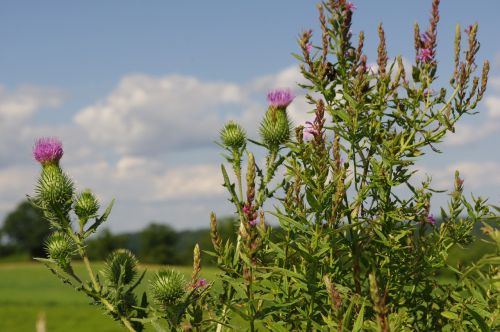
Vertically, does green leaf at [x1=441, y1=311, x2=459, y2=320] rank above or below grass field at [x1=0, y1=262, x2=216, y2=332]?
above

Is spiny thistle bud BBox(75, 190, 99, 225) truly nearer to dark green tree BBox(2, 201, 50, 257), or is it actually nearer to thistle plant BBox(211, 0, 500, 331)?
thistle plant BBox(211, 0, 500, 331)

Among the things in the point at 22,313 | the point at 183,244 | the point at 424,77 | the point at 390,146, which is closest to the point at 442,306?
the point at 390,146

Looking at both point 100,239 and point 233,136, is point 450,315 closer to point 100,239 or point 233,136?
point 233,136

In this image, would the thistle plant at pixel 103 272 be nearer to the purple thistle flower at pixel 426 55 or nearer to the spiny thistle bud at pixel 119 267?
the spiny thistle bud at pixel 119 267

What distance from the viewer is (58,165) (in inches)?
179

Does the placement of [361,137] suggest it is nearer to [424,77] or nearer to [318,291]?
[424,77]

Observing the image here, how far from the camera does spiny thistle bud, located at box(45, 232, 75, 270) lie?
3.66 meters

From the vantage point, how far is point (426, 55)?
145 inches

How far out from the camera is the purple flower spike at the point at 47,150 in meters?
4.51

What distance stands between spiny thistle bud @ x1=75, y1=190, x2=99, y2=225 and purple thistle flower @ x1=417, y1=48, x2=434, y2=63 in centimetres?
216

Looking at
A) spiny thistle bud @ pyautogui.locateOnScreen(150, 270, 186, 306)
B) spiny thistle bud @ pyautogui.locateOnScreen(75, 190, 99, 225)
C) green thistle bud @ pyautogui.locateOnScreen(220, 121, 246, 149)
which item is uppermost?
green thistle bud @ pyautogui.locateOnScreen(220, 121, 246, 149)

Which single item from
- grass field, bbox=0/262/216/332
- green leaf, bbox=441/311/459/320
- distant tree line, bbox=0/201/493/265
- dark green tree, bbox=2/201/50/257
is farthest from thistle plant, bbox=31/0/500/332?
dark green tree, bbox=2/201/50/257

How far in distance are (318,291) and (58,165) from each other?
2.62m

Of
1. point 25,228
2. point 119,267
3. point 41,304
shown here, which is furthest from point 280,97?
point 25,228
